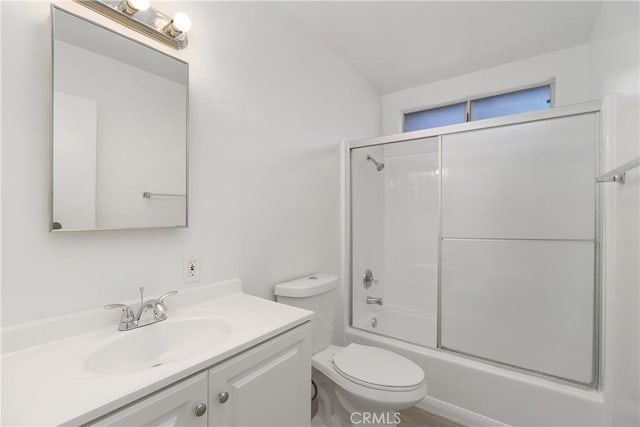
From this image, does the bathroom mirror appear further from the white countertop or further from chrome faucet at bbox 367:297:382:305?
chrome faucet at bbox 367:297:382:305

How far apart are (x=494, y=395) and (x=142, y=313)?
1.93 meters

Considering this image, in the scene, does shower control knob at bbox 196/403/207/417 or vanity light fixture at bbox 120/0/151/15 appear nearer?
shower control knob at bbox 196/403/207/417

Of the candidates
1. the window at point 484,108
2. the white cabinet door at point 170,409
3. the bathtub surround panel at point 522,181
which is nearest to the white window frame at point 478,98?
the window at point 484,108

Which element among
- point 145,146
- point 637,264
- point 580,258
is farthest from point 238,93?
point 580,258

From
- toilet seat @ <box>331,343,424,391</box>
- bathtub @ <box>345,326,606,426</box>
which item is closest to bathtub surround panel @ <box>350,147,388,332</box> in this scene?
bathtub @ <box>345,326,606,426</box>

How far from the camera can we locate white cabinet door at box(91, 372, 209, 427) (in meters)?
0.66

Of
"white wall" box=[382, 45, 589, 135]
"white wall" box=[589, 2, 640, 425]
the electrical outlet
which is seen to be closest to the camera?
"white wall" box=[589, 2, 640, 425]

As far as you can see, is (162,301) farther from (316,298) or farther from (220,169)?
(316,298)

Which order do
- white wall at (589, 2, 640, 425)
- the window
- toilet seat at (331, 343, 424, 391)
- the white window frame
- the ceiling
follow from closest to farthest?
white wall at (589, 2, 640, 425) < toilet seat at (331, 343, 424, 391) < the ceiling < the white window frame < the window

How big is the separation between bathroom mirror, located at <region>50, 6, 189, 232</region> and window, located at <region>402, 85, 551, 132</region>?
236cm

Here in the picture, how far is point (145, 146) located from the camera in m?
1.17

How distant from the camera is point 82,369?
2.60 ft

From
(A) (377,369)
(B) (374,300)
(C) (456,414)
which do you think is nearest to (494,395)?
(C) (456,414)

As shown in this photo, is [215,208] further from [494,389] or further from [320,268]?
[494,389]
